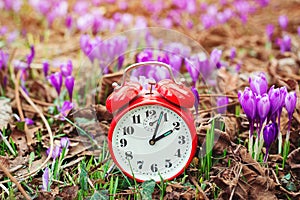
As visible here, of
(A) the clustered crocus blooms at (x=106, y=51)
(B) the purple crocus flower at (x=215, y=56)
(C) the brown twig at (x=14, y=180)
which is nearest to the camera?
(C) the brown twig at (x=14, y=180)

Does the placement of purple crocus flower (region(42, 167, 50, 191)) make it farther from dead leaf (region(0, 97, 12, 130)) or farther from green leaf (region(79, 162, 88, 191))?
dead leaf (region(0, 97, 12, 130))

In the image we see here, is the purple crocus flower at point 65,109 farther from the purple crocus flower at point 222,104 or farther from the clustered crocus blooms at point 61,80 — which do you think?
the purple crocus flower at point 222,104

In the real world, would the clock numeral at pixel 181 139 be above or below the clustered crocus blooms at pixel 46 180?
above

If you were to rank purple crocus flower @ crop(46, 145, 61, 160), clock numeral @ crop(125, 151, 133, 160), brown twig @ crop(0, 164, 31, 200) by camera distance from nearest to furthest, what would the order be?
1. brown twig @ crop(0, 164, 31, 200)
2. clock numeral @ crop(125, 151, 133, 160)
3. purple crocus flower @ crop(46, 145, 61, 160)

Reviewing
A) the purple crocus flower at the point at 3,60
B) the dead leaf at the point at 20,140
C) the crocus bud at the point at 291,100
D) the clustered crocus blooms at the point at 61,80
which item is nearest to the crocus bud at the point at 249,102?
the crocus bud at the point at 291,100

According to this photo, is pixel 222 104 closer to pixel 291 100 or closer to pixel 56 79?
pixel 291 100

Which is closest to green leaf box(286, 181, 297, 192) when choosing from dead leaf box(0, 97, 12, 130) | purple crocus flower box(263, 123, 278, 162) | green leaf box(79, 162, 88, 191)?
purple crocus flower box(263, 123, 278, 162)

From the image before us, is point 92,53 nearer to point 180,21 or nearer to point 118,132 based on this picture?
point 118,132
